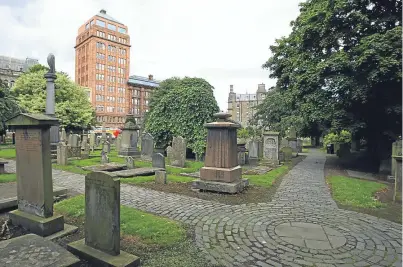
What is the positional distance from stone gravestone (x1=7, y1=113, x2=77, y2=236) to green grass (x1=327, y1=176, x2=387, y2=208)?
6964mm

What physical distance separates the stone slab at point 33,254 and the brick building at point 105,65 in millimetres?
70685

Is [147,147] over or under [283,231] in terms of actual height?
over

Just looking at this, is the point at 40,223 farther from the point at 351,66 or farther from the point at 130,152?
the point at 130,152

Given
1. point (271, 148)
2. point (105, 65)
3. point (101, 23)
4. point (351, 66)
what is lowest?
point (271, 148)

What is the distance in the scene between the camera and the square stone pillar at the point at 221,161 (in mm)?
7836

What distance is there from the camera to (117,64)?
77.4 m

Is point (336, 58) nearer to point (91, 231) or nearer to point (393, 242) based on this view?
point (393, 242)

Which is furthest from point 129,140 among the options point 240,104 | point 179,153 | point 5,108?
point 240,104

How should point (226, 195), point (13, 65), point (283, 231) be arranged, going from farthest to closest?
point (13, 65), point (226, 195), point (283, 231)

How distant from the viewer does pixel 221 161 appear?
26.3 feet

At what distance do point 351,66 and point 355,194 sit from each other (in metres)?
6.49

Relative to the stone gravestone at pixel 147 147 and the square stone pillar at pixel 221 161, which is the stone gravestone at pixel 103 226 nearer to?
the square stone pillar at pixel 221 161

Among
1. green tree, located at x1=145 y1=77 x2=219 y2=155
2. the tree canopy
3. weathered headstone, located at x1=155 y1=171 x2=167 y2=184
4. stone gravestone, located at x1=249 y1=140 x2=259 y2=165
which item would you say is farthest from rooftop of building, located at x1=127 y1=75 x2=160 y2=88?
weathered headstone, located at x1=155 y1=171 x2=167 y2=184

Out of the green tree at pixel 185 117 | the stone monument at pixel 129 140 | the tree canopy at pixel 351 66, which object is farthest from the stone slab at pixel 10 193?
the green tree at pixel 185 117
